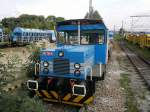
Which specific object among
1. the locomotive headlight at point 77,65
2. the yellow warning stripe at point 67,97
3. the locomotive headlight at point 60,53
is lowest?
the yellow warning stripe at point 67,97

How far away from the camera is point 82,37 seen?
8656mm

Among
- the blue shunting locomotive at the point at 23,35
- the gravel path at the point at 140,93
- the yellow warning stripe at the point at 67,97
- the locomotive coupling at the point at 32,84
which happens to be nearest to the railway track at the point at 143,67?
the gravel path at the point at 140,93

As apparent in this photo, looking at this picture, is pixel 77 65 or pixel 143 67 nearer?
pixel 77 65

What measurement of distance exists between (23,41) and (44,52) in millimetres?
28228

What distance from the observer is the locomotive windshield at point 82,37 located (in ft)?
28.2

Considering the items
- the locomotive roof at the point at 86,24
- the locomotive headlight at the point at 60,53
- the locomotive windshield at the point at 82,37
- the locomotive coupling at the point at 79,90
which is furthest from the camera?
the locomotive windshield at the point at 82,37

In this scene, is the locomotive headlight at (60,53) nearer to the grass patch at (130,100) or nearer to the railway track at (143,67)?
the grass patch at (130,100)

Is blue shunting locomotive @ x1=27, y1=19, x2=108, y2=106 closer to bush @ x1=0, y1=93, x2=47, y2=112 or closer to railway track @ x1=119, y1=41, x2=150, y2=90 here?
bush @ x1=0, y1=93, x2=47, y2=112

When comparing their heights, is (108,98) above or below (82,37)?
below

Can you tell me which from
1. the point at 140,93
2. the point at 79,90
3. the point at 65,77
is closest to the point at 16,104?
the point at 79,90

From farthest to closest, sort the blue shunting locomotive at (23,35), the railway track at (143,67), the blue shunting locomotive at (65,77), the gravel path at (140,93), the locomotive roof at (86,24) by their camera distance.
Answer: the blue shunting locomotive at (23,35) → the railway track at (143,67) → the locomotive roof at (86,24) → the gravel path at (140,93) → the blue shunting locomotive at (65,77)

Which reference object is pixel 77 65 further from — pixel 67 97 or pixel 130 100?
pixel 130 100

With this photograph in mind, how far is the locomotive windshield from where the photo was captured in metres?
8.61

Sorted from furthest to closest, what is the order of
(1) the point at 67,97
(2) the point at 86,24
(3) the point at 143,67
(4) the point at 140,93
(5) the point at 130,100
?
(3) the point at 143,67, (4) the point at 140,93, (2) the point at 86,24, (5) the point at 130,100, (1) the point at 67,97
